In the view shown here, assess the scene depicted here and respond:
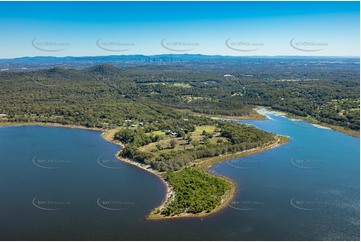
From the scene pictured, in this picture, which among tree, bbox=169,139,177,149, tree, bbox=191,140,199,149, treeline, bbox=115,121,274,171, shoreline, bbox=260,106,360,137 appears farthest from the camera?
shoreline, bbox=260,106,360,137

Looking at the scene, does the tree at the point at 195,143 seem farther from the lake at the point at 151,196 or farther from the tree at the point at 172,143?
the lake at the point at 151,196

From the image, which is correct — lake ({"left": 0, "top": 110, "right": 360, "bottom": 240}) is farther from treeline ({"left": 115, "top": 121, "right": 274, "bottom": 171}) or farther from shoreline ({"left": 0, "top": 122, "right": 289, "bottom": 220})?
treeline ({"left": 115, "top": 121, "right": 274, "bottom": 171})

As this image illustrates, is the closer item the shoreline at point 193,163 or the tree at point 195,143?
the shoreline at point 193,163

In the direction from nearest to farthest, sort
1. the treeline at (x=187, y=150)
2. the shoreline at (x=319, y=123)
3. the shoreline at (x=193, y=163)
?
the shoreline at (x=193, y=163) < the treeline at (x=187, y=150) < the shoreline at (x=319, y=123)

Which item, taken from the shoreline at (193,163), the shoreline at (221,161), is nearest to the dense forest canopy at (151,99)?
the shoreline at (193,163)

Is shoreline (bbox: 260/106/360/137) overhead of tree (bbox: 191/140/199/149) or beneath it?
overhead

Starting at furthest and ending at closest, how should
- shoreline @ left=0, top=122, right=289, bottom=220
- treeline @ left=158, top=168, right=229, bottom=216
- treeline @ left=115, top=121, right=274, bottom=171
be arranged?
treeline @ left=115, top=121, right=274, bottom=171, treeline @ left=158, top=168, right=229, bottom=216, shoreline @ left=0, top=122, right=289, bottom=220

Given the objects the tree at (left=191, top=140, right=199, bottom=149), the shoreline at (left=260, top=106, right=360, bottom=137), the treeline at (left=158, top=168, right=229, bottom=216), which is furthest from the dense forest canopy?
the treeline at (left=158, top=168, right=229, bottom=216)

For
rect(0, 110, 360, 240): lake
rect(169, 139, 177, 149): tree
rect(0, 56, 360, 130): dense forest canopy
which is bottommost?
rect(0, 110, 360, 240): lake
